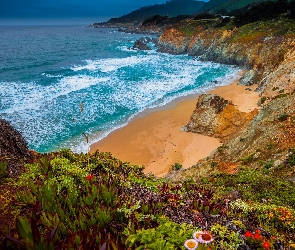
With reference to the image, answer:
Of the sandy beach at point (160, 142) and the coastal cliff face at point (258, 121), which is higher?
the coastal cliff face at point (258, 121)

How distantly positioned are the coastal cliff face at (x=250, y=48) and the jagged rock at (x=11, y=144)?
907 inches

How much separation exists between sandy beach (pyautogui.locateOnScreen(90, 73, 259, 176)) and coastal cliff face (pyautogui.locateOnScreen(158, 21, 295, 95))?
442cm

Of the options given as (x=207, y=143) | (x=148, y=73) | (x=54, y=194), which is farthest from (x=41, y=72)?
(x=54, y=194)

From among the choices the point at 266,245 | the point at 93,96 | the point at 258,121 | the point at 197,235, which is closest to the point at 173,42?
the point at 93,96

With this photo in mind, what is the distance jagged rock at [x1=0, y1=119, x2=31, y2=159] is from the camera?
836 cm

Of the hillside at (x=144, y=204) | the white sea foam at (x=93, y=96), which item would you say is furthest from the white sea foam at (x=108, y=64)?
the hillside at (x=144, y=204)

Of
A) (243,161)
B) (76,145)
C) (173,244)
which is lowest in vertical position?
(76,145)

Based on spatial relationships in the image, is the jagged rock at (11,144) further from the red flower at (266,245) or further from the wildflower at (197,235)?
the red flower at (266,245)

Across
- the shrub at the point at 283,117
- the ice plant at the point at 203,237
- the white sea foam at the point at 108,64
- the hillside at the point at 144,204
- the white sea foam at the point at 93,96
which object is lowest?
the white sea foam at the point at 93,96

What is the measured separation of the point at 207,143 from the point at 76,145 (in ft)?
32.8

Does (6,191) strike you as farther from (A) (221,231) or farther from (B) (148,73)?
(B) (148,73)

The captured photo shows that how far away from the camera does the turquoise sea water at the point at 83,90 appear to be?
971 inches

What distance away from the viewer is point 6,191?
6.47 m

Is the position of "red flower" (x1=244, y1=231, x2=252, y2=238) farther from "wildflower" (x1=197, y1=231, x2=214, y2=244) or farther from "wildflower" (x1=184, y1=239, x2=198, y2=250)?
"wildflower" (x1=184, y1=239, x2=198, y2=250)
